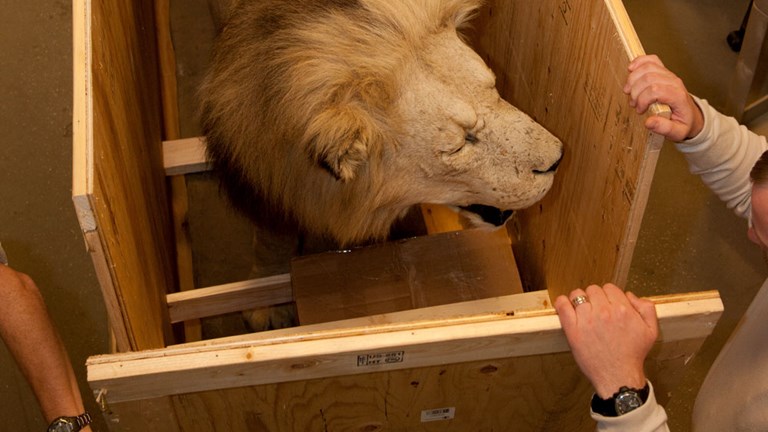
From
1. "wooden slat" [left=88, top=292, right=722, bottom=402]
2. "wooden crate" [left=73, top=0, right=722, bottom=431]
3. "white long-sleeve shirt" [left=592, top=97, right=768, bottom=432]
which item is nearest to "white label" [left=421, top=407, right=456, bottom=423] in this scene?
"wooden crate" [left=73, top=0, right=722, bottom=431]

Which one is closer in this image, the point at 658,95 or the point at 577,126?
the point at 658,95

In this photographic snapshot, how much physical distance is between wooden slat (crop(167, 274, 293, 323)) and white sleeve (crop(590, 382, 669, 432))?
3.16ft

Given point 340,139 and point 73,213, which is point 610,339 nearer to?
point 340,139

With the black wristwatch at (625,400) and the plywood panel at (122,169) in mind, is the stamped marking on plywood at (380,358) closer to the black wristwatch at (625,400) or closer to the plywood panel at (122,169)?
the black wristwatch at (625,400)

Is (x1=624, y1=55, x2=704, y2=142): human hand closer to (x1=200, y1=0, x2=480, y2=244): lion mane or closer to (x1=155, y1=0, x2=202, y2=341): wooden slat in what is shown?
(x1=200, y1=0, x2=480, y2=244): lion mane

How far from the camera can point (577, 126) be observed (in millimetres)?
1593

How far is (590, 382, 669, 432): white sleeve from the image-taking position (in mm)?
1144

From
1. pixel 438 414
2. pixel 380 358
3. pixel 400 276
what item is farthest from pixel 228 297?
pixel 380 358

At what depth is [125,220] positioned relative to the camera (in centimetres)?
142

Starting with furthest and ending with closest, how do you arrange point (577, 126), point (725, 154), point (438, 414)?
point (577, 126) < point (725, 154) < point (438, 414)

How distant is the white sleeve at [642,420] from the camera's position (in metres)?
1.14

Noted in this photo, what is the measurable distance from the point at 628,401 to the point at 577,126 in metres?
0.63

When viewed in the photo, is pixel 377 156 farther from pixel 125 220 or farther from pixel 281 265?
pixel 281 265

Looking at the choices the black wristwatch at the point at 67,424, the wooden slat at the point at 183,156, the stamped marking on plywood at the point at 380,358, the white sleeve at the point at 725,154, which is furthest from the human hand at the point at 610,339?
the wooden slat at the point at 183,156
